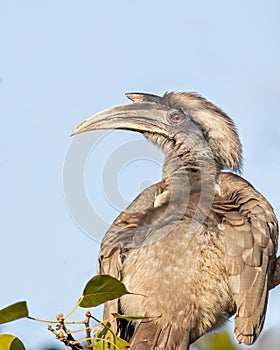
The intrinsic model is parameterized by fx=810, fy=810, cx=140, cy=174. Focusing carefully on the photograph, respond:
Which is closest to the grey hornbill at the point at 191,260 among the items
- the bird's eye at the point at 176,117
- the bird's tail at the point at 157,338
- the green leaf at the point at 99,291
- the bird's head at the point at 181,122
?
the bird's tail at the point at 157,338

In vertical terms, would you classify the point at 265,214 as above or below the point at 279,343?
above

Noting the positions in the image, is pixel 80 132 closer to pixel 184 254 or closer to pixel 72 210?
pixel 72 210

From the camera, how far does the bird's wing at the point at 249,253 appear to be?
4.08 metres

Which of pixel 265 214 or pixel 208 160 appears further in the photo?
pixel 208 160

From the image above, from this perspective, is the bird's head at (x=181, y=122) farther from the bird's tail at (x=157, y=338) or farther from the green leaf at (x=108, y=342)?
the green leaf at (x=108, y=342)

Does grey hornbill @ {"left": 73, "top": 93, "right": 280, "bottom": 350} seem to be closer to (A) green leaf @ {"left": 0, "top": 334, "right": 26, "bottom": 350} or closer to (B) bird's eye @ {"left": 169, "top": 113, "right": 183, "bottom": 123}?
(B) bird's eye @ {"left": 169, "top": 113, "right": 183, "bottom": 123}

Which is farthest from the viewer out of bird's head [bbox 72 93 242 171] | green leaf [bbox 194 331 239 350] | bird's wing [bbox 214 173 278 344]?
bird's head [bbox 72 93 242 171]

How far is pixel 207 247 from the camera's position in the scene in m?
4.26

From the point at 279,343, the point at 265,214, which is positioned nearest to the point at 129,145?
the point at 265,214

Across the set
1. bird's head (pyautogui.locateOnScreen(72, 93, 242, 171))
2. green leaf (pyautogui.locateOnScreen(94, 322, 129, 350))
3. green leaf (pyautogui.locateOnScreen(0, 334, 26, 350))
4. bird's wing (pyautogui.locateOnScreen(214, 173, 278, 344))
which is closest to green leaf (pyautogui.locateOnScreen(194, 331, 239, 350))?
green leaf (pyautogui.locateOnScreen(94, 322, 129, 350))

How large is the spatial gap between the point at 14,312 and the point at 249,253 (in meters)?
1.98

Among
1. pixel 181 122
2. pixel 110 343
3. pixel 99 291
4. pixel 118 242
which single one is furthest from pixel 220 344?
pixel 181 122

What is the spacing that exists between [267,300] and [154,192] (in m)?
0.98

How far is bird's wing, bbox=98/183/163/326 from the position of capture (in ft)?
14.5
